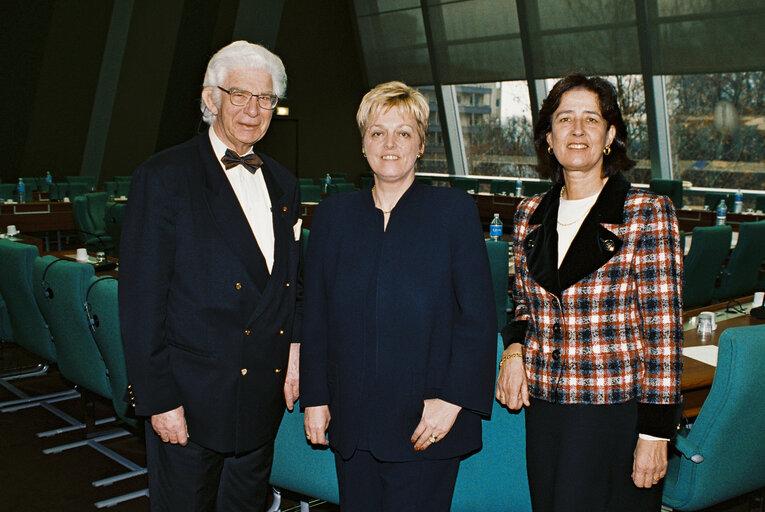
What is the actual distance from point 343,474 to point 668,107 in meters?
11.1

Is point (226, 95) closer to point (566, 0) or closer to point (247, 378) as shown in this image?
point (247, 378)

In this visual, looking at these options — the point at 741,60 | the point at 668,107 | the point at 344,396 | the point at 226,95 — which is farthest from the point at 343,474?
the point at 668,107

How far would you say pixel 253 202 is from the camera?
189cm

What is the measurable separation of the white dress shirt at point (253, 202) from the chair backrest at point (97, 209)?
20.9ft

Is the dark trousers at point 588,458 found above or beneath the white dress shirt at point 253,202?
beneath

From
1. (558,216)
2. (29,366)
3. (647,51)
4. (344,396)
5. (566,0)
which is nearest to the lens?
(344,396)

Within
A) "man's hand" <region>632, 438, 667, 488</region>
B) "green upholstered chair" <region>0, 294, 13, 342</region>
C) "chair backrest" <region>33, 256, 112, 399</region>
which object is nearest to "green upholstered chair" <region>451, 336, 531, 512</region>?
"man's hand" <region>632, 438, 667, 488</region>

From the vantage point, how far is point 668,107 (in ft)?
36.6

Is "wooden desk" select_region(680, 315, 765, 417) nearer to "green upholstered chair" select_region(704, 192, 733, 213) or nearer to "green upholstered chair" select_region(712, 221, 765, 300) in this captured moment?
"green upholstered chair" select_region(712, 221, 765, 300)

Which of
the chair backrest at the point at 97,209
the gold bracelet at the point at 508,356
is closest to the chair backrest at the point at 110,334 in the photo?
the gold bracelet at the point at 508,356

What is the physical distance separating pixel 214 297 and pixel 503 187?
10.8 m

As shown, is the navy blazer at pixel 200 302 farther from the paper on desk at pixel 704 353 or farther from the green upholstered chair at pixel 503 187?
the green upholstered chair at pixel 503 187

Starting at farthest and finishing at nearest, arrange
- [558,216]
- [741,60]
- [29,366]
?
[741,60] < [29,366] < [558,216]

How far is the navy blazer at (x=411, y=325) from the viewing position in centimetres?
162
